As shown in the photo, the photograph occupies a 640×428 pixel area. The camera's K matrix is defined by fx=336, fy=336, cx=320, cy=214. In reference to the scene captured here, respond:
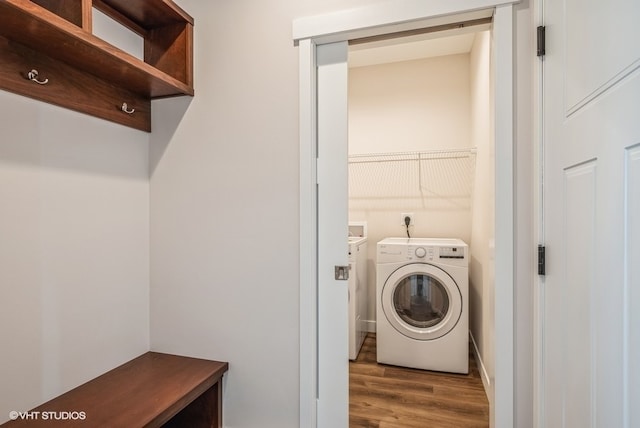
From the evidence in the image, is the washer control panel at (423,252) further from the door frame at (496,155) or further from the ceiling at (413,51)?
the ceiling at (413,51)

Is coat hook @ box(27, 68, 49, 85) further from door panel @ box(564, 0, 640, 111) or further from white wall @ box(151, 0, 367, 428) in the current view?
door panel @ box(564, 0, 640, 111)

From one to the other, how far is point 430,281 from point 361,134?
5.23 feet

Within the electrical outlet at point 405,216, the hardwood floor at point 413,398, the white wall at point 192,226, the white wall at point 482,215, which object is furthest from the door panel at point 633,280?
the electrical outlet at point 405,216

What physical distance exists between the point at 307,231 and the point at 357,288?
1457 mm

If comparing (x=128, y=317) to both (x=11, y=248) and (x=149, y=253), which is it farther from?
(x=11, y=248)

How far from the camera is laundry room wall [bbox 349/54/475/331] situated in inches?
122

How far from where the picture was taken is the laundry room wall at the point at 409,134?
3107 millimetres

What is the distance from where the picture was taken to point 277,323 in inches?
60.0

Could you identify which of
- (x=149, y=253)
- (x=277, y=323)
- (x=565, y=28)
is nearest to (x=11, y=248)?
(x=149, y=253)

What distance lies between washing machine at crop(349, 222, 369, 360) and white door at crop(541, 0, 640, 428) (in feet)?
4.48

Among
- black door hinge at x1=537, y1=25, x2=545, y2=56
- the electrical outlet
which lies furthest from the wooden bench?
the electrical outlet

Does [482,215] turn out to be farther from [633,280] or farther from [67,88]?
[67,88]

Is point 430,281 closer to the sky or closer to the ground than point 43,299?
closer to the ground

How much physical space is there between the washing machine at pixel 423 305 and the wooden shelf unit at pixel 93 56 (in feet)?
6.16
